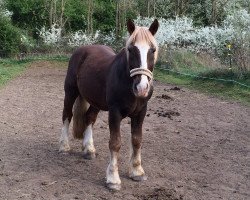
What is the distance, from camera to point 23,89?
1186cm

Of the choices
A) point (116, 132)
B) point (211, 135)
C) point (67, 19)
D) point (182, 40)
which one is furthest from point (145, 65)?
point (67, 19)

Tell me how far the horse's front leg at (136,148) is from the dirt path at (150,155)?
4.6 inches

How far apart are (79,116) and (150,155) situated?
3.80ft

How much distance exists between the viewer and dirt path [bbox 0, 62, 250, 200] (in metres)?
4.73

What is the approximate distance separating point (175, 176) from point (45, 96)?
626 cm

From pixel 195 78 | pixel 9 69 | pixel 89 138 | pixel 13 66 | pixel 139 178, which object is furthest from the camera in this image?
pixel 13 66

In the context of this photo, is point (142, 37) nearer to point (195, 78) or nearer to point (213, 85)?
point (213, 85)

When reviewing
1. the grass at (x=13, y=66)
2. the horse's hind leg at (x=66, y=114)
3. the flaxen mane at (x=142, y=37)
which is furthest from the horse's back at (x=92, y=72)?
the grass at (x=13, y=66)

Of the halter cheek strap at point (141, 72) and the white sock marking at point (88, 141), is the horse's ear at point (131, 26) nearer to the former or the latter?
the halter cheek strap at point (141, 72)

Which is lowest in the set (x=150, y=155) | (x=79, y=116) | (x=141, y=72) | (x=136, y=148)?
(x=150, y=155)

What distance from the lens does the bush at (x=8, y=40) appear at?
19.0 meters

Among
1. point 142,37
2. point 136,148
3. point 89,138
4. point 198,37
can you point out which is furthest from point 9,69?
point 142,37

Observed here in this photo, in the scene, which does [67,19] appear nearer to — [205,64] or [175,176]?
[205,64]

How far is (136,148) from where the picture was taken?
5.07m
